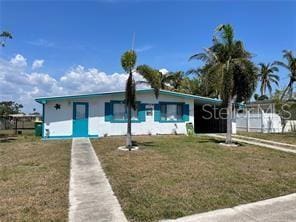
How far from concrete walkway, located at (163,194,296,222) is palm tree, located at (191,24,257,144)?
30.5ft

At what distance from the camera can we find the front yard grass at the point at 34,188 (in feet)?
16.5

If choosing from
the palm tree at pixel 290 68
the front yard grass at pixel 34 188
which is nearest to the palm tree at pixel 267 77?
the palm tree at pixel 290 68

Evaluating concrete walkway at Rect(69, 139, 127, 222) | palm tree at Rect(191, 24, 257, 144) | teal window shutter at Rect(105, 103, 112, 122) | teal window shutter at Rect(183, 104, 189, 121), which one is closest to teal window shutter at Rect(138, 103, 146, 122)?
teal window shutter at Rect(105, 103, 112, 122)

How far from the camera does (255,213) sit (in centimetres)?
514

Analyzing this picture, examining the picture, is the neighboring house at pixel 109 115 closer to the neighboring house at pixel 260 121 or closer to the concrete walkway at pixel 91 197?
the neighboring house at pixel 260 121

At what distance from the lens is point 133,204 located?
5.49 m

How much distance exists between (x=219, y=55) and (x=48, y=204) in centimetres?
1179

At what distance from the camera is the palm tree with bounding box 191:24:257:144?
14461 mm

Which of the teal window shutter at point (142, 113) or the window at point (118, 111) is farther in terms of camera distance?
the teal window shutter at point (142, 113)

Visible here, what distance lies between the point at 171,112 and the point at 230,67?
7.69 meters

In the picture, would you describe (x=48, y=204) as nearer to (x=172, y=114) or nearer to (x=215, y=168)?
(x=215, y=168)

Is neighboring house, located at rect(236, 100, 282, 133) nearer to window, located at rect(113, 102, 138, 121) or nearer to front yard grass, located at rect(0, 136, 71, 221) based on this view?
window, located at rect(113, 102, 138, 121)

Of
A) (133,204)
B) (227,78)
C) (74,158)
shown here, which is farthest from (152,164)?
(227,78)

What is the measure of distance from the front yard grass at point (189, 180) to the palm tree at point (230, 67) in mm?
4056
